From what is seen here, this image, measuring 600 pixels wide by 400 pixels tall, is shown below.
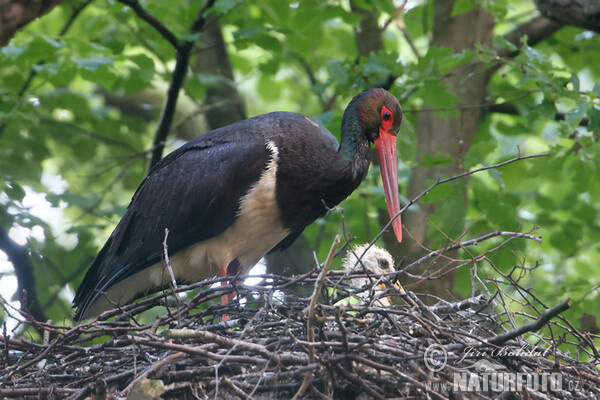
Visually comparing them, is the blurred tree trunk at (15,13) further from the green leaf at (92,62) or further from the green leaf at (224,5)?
the green leaf at (224,5)

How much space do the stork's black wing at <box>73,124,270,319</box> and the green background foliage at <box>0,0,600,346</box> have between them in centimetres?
58

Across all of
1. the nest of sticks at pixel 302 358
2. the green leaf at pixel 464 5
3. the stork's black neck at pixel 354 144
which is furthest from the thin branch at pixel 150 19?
the nest of sticks at pixel 302 358

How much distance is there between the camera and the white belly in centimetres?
471

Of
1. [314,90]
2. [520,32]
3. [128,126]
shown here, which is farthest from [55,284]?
[520,32]

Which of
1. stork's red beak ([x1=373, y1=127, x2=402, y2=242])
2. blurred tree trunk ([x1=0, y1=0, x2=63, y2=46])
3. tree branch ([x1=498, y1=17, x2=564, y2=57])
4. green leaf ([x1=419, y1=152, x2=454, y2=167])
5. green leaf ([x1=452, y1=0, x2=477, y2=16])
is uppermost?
tree branch ([x1=498, y1=17, x2=564, y2=57])

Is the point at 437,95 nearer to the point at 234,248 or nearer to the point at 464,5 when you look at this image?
the point at 464,5

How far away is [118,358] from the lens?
12.0ft

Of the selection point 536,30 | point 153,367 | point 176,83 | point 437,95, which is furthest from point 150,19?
point 536,30

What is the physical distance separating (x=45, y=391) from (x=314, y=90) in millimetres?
3210

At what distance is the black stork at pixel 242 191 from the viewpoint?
15.5ft

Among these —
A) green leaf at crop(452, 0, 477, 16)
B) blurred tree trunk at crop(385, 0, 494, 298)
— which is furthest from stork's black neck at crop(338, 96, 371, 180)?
green leaf at crop(452, 0, 477, 16)

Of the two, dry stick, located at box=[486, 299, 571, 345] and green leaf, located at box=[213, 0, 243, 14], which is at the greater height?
green leaf, located at box=[213, 0, 243, 14]

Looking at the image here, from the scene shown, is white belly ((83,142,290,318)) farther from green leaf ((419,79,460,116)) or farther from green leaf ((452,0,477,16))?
green leaf ((452,0,477,16))

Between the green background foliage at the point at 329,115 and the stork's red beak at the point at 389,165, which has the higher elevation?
the green background foliage at the point at 329,115
